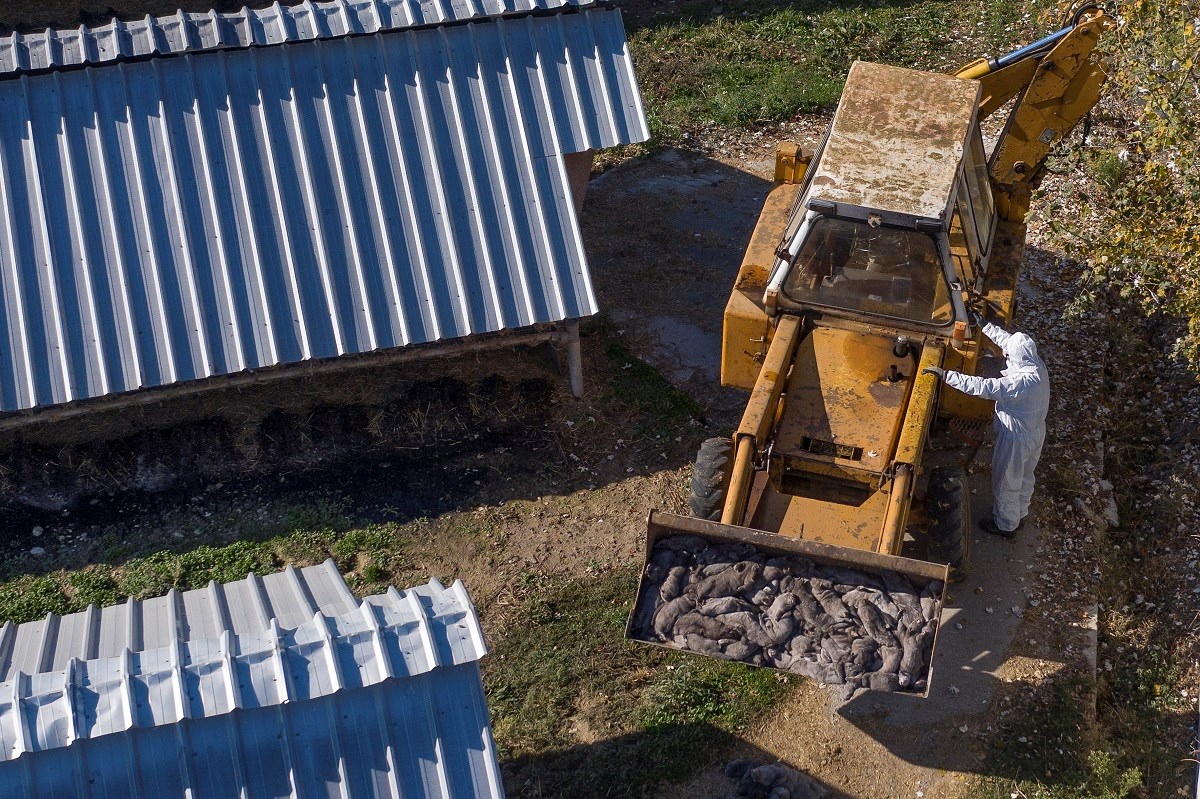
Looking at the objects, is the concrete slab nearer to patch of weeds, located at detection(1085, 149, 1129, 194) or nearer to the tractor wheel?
the tractor wheel

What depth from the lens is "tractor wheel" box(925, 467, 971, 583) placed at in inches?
349

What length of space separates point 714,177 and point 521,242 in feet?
15.1

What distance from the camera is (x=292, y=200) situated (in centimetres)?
1038

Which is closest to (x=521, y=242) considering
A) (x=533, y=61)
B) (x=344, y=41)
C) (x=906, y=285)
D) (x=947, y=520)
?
A: (x=533, y=61)

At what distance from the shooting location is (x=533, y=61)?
1094cm

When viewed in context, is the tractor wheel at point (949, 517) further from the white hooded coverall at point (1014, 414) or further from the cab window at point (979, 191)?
the cab window at point (979, 191)

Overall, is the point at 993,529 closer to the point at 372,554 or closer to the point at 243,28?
the point at 372,554

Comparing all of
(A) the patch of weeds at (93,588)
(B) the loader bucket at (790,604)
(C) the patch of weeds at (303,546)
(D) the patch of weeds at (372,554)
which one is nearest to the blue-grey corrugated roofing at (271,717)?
(B) the loader bucket at (790,604)

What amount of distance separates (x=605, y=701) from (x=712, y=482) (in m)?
1.85

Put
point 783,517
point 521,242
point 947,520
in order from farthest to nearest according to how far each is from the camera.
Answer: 1. point 521,242
2. point 947,520
3. point 783,517

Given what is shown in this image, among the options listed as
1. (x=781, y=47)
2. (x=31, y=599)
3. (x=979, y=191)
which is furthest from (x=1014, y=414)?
(x=781, y=47)

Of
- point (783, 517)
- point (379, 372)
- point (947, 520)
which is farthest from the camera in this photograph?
point (379, 372)

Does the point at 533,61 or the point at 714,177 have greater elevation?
the point at 533,61

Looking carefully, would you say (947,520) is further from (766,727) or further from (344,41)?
(344,41)
